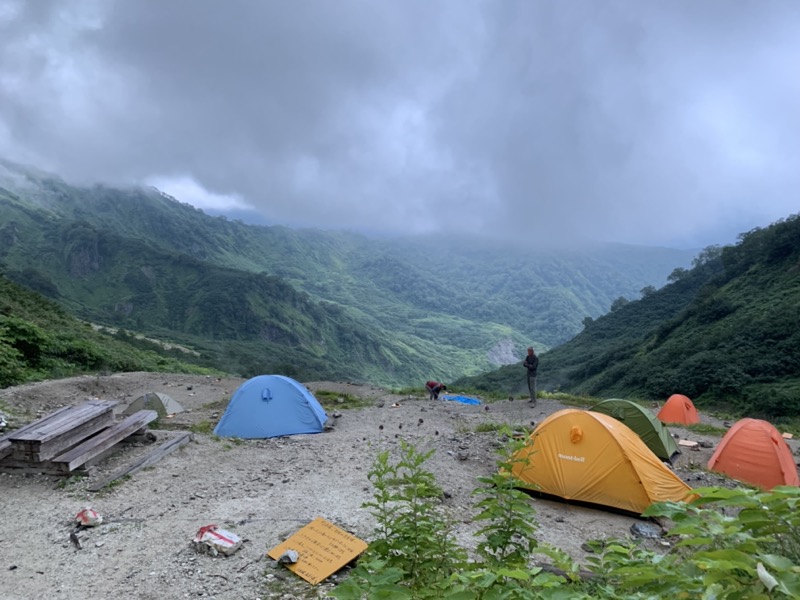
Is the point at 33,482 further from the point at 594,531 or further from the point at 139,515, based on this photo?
the point at 594,531

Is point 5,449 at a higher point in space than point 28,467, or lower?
higher

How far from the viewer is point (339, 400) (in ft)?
63.1

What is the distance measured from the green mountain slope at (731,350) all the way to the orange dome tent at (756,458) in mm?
18139

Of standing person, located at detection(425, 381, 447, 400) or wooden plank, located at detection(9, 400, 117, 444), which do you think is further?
standing person, located at detection(425, 381, 447, 400)

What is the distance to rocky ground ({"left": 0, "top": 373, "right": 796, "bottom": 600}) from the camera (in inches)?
206

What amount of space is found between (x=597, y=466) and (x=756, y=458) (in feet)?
16.6

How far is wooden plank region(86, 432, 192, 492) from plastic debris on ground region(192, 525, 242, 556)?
9.55 feet

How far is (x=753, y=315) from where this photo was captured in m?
38.3

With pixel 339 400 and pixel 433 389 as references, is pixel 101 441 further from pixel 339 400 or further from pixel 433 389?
pixel 433 389

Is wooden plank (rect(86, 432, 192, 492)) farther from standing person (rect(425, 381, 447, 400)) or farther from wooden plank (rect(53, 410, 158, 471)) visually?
standing person (rect(425, 381, 447, 400))

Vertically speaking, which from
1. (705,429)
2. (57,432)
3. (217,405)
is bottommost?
(217,405)

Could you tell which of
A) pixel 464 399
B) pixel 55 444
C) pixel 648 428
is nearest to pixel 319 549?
pixel 55 444

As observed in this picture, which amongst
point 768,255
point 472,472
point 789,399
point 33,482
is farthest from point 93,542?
point 768,255

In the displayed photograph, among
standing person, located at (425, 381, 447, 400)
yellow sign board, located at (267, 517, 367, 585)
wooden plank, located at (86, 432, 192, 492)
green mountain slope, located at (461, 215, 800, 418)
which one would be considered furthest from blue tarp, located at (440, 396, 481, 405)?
Result: green mountain slope, located at (461, 215, 800, 418)
